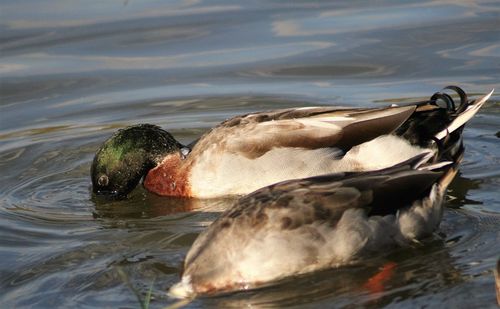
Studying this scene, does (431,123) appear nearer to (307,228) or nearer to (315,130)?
(315,130)

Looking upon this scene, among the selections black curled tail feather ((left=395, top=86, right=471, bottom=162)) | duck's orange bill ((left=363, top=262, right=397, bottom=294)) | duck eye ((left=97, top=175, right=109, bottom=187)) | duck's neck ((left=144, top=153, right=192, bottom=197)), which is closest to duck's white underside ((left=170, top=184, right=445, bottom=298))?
duck's orange bill ((left=363, top=262, right=397, bottom=294))

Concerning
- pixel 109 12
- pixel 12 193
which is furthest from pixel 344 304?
pixel 109 12

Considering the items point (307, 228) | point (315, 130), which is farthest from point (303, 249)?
point (315, 130)

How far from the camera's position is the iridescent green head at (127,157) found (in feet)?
32.7

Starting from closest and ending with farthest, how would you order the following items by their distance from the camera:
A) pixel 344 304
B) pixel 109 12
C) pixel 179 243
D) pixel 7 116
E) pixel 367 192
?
pixel 344 304 → pixel 367 192 → pixel 179 243 → pixel 7 116 → pixel 109 12

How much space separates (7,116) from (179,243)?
168 inches

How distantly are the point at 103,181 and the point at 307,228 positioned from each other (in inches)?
127

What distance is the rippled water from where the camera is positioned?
23.7ft

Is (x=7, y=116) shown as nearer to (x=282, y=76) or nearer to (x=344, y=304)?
(x=282, y=76)

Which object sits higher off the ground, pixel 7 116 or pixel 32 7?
pixel 32 7

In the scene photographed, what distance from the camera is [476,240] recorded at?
25.2 feet

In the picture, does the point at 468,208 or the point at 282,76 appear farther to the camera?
the point at 282,76

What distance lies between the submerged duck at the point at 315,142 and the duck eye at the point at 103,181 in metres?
0.74

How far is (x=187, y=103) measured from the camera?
39.0 feet
